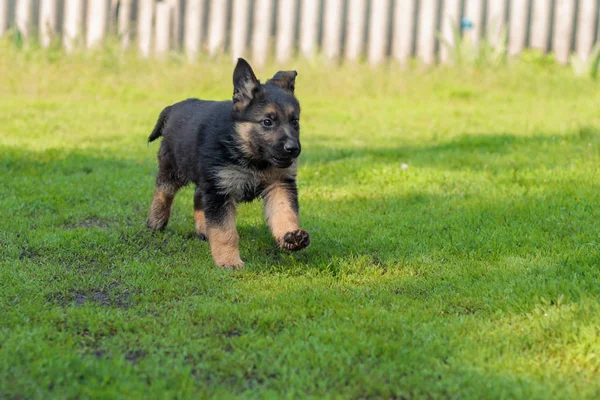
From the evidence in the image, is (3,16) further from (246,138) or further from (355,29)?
(246,138)

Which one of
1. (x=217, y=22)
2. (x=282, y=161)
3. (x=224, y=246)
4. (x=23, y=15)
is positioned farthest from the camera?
(x=217, y=22)

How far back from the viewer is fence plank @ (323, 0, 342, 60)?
585 inches

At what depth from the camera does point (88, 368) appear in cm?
374

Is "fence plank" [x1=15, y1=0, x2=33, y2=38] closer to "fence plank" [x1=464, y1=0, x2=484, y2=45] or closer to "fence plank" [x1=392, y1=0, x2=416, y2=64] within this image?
"fence plank" [x1=392, y1=0, x2=416, y2=64]

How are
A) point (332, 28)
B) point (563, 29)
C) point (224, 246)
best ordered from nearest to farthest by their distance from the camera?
point (224, 246), point (332, 28), point (563, 29)

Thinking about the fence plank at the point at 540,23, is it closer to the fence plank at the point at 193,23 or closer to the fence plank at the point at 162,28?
the fence plank at the point at 193,23

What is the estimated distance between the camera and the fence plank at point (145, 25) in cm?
1445

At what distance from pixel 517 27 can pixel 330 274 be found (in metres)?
11.3

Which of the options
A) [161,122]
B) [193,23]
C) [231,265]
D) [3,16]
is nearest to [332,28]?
[193,23]

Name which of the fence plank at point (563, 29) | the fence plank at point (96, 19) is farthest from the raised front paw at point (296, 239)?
the fence plank at point (563, 29)

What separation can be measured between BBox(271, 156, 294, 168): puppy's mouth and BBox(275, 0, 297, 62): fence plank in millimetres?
9603

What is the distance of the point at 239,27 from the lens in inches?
581

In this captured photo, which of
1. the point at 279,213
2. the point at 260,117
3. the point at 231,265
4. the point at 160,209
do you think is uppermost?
the point at 260,117

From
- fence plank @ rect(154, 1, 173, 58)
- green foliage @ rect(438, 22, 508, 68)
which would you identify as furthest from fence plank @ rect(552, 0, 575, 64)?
fence plank @ rect(154, 1, 173, 58)
